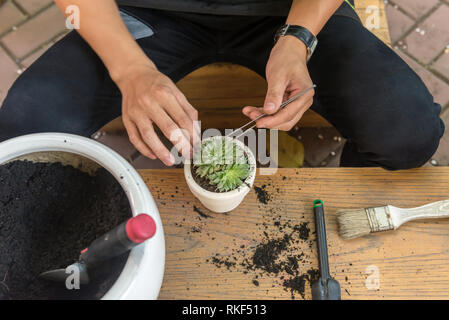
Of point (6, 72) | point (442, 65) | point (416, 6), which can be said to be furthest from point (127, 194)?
point (416, 6)

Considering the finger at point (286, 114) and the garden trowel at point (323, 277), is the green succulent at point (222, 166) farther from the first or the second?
the garden trowel at point (323, 277)

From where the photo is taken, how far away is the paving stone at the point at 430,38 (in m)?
1.47

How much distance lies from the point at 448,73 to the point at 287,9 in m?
0.98

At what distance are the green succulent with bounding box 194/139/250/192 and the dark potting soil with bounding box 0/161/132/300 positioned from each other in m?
0.16

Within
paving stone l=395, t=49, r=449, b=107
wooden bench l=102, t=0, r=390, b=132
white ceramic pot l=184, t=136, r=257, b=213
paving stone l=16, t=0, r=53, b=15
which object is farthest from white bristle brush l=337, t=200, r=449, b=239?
paving stone l=16, t=0, r=53, b=15

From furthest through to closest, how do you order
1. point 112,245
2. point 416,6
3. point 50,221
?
point 416,6, point 50,221, point 112,245

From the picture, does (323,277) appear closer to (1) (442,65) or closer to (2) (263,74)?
(2) (263,74)

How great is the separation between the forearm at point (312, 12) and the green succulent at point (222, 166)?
1.17 ft

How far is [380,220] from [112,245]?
528 mm

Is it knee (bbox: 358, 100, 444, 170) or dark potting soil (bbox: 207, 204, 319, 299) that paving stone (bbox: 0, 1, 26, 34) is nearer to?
dark potting soil (bbox: 207, 204, 319, 299)

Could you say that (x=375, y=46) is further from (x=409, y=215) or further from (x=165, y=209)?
(x=165, y=209)

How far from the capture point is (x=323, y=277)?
69 cm

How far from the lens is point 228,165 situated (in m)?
0.64

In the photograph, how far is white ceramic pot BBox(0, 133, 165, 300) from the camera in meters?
A: 0.49
